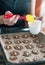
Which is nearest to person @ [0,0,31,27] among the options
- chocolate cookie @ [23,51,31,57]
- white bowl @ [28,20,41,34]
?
white bowl @ [28,20,41,34]

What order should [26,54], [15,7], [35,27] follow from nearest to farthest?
[26,54] → [35,27] → [15,7]

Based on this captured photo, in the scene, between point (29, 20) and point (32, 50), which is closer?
point (32, 50)

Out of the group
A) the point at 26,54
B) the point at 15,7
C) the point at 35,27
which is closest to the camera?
the point at 26,54

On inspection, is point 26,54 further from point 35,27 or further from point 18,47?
point 35,27

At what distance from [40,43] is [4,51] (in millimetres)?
159

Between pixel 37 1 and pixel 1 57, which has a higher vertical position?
pixel 37 1

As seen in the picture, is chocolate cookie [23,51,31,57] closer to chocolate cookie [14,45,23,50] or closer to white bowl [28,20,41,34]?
chocolate cookie [14,45,23,50]

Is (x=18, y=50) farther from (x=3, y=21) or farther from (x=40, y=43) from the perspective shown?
(x=3, y=21)

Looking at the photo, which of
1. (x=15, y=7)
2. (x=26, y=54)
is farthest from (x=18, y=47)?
(x=15, y=7)

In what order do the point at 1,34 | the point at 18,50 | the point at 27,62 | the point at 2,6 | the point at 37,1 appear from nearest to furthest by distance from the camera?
1. the point at 27,62
2. the point at 18,50
3. the point at 1,34
4. the point at 2,6
5. the point at 37,1

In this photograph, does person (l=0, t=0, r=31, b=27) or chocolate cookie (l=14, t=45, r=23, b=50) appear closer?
chocolate cookie (l=14, t=45, r=23, b=50)

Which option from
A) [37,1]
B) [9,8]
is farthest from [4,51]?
[37,1]

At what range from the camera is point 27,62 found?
0.53m

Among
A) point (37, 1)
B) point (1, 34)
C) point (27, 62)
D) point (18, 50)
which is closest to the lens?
point (27, 62)
